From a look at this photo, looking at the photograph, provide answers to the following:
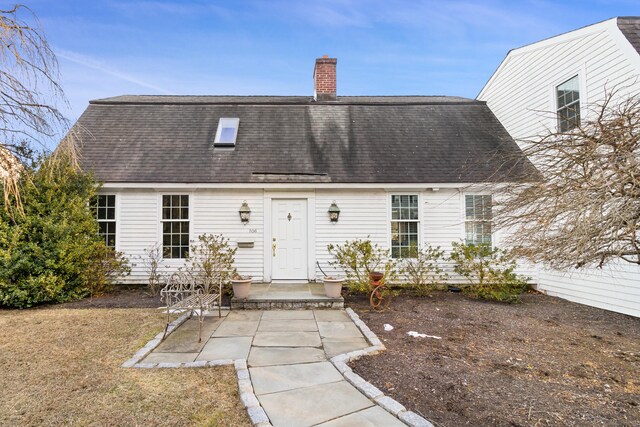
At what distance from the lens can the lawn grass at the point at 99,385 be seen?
2.93 metres

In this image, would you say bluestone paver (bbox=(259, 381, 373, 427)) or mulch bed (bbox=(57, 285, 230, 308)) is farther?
mulch bed (bbox=(57, 285, 230, 308))


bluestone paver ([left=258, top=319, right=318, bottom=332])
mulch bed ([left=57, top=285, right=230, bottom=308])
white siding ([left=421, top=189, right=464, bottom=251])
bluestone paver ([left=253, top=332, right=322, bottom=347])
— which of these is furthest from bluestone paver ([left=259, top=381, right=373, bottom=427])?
white siding ([left=421, top=189, right=464, bottom=251])

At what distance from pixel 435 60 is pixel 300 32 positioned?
687cm

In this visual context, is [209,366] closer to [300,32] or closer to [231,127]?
[231,127]

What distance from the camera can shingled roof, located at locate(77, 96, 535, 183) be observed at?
901 cm

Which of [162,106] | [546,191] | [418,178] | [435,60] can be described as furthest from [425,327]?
[435,60]

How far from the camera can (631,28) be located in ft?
21.8

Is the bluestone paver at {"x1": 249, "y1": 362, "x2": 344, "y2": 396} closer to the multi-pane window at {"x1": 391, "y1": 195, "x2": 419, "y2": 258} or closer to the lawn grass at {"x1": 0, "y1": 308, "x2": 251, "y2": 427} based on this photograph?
the lawn grass at {"x1": 0, "y1": 308, "x2": 251, "y2": 427}

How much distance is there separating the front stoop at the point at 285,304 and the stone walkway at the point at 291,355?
191 millimetres

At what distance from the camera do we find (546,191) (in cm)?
297

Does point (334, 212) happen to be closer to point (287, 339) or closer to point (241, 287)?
point (241, 287)

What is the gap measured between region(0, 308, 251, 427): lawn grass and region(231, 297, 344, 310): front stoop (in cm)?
175

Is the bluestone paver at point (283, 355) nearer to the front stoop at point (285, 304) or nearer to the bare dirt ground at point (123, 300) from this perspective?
the front stoop at point (285, 304)

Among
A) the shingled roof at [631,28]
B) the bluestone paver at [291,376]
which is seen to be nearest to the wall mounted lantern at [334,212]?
the bluestone paver at [291,376]
